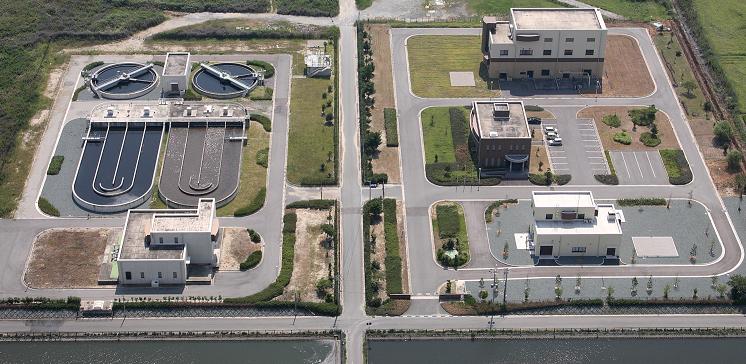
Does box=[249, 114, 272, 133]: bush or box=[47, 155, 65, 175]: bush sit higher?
box=[249, 114, 272, 133]: bush

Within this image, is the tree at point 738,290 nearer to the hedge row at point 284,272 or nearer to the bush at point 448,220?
the bush at point 448,220

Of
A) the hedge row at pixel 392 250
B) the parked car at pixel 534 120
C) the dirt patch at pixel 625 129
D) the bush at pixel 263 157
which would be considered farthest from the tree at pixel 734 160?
the bush at pixel 263 157

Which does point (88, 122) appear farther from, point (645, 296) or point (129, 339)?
point (645, 296)

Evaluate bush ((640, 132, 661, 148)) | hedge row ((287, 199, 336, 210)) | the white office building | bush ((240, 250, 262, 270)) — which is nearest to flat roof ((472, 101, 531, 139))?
the white office building

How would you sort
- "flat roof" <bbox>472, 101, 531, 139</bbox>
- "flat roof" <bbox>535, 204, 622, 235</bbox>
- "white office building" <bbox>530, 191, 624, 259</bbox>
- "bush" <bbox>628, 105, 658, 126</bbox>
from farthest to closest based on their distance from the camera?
"bush" <bbox>628, 105, 658, 126</bbox>
"flat roof" <bbox>472, 101, 531, 139</bbox>
"flat roof" <bbox>535, 204, 622, 235</bbox>
"white office building" <bbox>530, 191, 624, 259</bbox>

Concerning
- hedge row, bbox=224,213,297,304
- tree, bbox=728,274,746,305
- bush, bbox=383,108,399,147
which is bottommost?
tree, bbox=728,274,746,305

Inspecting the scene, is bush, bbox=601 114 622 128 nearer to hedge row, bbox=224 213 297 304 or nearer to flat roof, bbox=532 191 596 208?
flat roof, bbox=532 191 596 208

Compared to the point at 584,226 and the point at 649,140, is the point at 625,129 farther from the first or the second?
the point at 584,226
